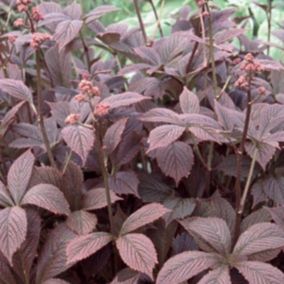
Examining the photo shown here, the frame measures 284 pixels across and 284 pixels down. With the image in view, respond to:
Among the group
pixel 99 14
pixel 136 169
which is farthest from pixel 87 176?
pixel 99 14

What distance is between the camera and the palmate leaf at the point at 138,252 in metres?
0.87

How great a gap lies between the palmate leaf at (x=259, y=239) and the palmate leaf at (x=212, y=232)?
0.02 m

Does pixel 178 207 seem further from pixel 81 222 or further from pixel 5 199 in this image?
pixel 5 199

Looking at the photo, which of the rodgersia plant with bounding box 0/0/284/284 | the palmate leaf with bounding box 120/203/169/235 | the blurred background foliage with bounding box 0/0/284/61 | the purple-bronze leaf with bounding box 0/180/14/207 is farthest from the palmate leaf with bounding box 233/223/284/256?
the blurred background foliage with bounding box 0/0/284/61

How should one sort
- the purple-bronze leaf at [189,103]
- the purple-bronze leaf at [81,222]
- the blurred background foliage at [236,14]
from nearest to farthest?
1. the purple-bronze leaf at [81,222]
2. the purple-bronze leaf at [189,103]
3. the blurred background foliage at [236,14]

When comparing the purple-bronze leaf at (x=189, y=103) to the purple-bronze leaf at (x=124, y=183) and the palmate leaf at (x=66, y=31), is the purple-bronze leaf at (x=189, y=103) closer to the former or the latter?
the purple-bronze leaf at (x=124, y=183)

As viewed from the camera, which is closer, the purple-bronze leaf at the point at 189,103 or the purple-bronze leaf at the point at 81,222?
the purple-bronze leaf at the point at 81,222

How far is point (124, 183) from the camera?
3.40 ft

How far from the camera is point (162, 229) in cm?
102

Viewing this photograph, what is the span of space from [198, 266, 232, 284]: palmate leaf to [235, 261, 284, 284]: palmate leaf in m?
0.02

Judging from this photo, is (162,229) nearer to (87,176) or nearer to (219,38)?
(87,176)

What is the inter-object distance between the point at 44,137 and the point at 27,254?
190 mm

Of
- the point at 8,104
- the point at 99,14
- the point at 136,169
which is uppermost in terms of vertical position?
the point at 99,14

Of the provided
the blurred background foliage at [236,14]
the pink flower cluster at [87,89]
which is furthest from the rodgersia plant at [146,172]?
the blurred background foliage at [236,14]
